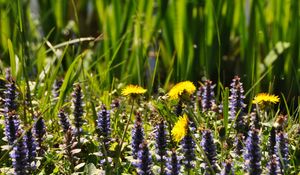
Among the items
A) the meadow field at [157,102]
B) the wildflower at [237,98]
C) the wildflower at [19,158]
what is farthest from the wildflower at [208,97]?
the wildflower at [19,158]

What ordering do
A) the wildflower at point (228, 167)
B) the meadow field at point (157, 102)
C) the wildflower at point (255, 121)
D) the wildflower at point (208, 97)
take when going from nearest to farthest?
the wildflower at point (228, 167) → the meadow field at point (157, 102) → the wildflower at point (255, 121) → the wildflower at point (208, 97)

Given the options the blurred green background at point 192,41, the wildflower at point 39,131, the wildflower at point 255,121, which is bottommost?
the wildflower at point 39,131

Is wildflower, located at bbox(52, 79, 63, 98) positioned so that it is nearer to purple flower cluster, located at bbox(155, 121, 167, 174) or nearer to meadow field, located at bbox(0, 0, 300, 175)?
meadow field, located at bbox(0, 0, 300, 175)

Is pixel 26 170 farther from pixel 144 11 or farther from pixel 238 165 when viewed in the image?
pixel 144 11

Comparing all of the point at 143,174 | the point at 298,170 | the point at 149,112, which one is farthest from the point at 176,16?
the point at 143,174

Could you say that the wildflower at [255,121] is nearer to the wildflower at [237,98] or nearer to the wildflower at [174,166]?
the wildflower at [237,98]

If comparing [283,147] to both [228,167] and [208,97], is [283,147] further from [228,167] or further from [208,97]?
[208,97]

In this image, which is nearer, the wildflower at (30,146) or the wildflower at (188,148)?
the wildflower at (188,148)

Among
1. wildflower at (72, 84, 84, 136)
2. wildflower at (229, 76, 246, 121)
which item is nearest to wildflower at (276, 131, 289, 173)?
wildflower at (229, 76, 246, 121)
